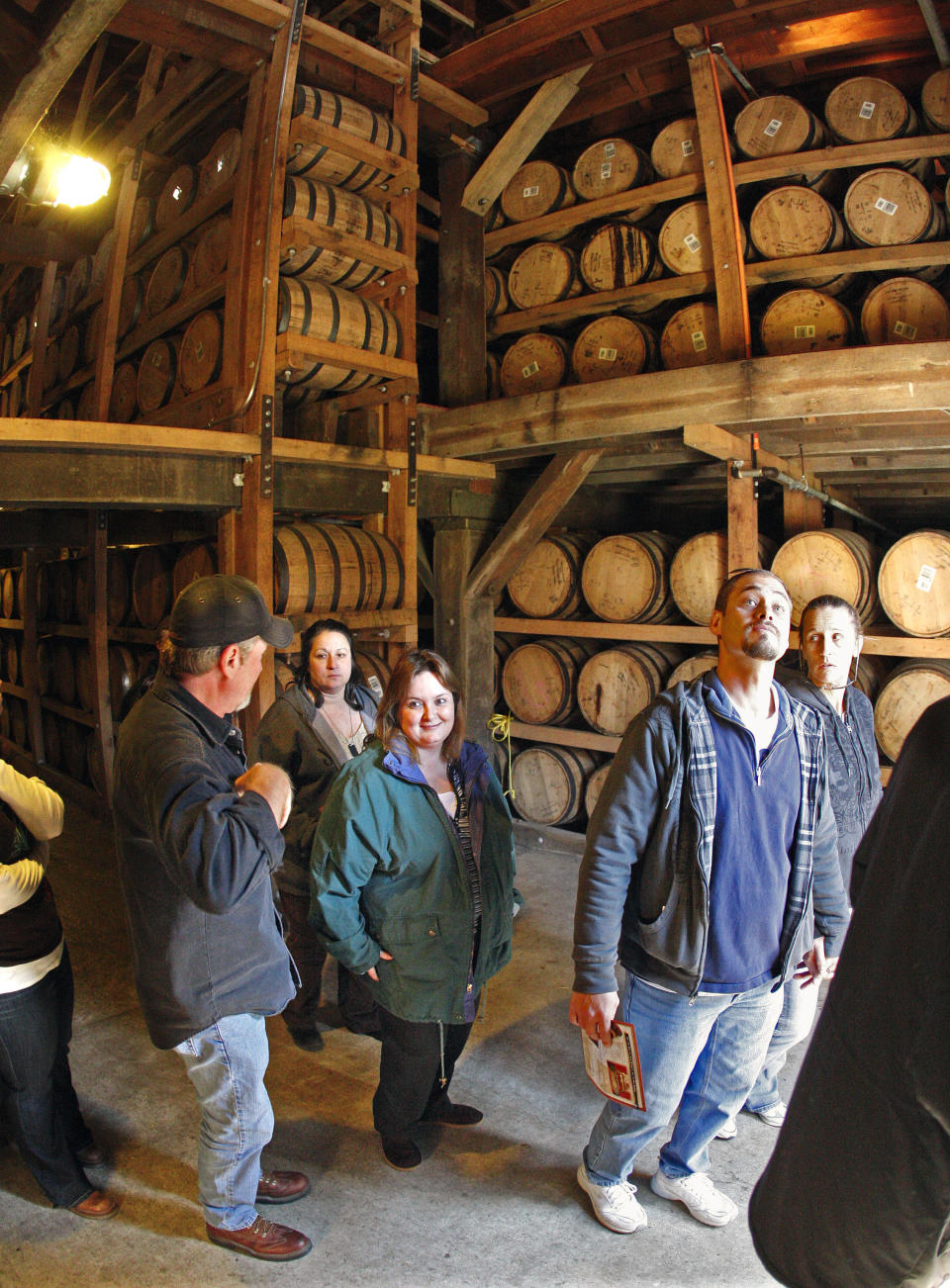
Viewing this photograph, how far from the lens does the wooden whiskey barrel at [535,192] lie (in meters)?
5.59

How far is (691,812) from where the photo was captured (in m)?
2.28

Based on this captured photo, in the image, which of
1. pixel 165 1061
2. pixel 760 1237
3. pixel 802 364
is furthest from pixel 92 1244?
pixel 802 364

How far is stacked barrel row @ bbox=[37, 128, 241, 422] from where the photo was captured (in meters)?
5.21

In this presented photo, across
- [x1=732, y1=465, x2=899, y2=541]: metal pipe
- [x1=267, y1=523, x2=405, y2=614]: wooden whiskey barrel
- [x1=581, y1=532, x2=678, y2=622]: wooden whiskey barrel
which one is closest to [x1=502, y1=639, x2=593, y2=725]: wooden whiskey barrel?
[x1=581, y1=532, x2=678, y2=622]: wooden whiskey barrel

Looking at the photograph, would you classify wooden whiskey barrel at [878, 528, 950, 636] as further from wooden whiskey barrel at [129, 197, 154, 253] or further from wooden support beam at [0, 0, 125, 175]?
wooden whiskey barrel at [129, 197, 154, 253]

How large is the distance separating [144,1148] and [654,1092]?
1728mm

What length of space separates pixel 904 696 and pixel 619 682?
5.58ft

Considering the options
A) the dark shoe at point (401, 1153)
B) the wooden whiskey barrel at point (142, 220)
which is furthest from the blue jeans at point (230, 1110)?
the wooden whiskey barrel at point (142, 220)

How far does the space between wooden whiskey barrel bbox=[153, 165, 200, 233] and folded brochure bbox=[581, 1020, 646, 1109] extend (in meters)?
5.71

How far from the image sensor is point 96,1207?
2.54 m

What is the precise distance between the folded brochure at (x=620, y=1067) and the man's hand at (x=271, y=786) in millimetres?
1064

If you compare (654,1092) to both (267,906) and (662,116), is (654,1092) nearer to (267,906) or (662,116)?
(267,906)

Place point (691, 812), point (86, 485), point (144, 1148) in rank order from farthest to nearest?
point (86, 485) → point (144, 1148) → point (691, 812)

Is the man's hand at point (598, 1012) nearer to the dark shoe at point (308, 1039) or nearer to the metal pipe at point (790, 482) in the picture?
the dark shoe at point (308, 1039)
